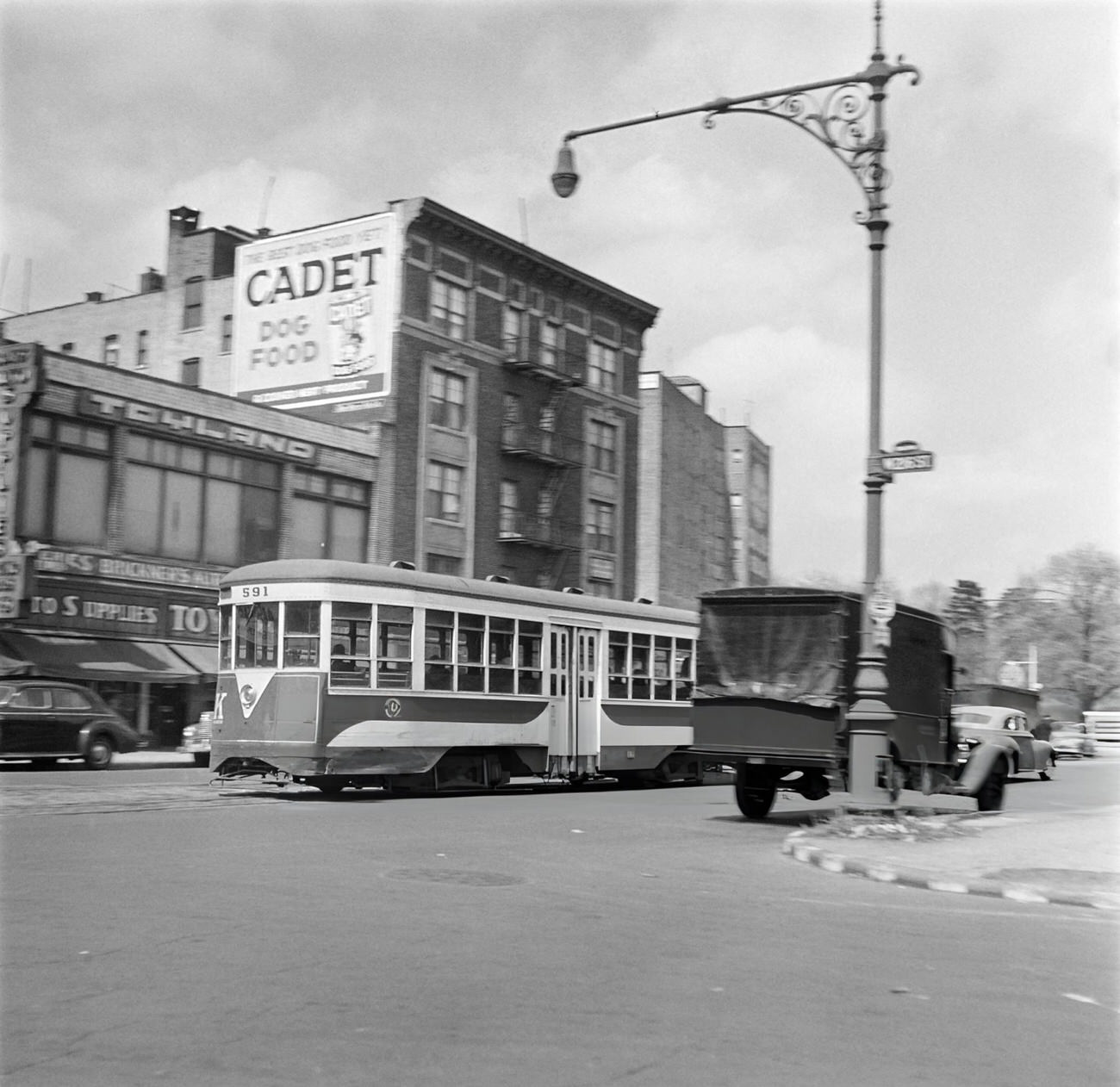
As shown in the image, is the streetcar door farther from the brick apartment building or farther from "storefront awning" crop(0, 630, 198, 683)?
the brick apartment building

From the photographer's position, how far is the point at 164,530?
120ft

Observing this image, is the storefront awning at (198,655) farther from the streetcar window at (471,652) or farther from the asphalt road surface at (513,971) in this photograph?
the asphalt road surface at (513,971)

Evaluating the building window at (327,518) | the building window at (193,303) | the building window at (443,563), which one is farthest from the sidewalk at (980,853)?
the building window at (193,303)

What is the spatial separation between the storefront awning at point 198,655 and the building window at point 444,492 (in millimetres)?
9433

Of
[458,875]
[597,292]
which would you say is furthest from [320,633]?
[597,292]

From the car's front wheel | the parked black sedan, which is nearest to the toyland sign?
the parked black sedan

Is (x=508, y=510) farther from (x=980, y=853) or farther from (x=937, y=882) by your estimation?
(x=937, y=882)

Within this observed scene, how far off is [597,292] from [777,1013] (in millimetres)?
46444

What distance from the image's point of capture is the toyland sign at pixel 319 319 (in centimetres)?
4262

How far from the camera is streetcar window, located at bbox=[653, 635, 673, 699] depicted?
25672 mm

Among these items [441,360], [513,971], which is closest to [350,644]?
[513,971]

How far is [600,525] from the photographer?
2034 inches

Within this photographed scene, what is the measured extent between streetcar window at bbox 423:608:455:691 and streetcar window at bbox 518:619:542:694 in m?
1.76

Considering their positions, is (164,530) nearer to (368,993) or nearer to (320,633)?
(320,633)
